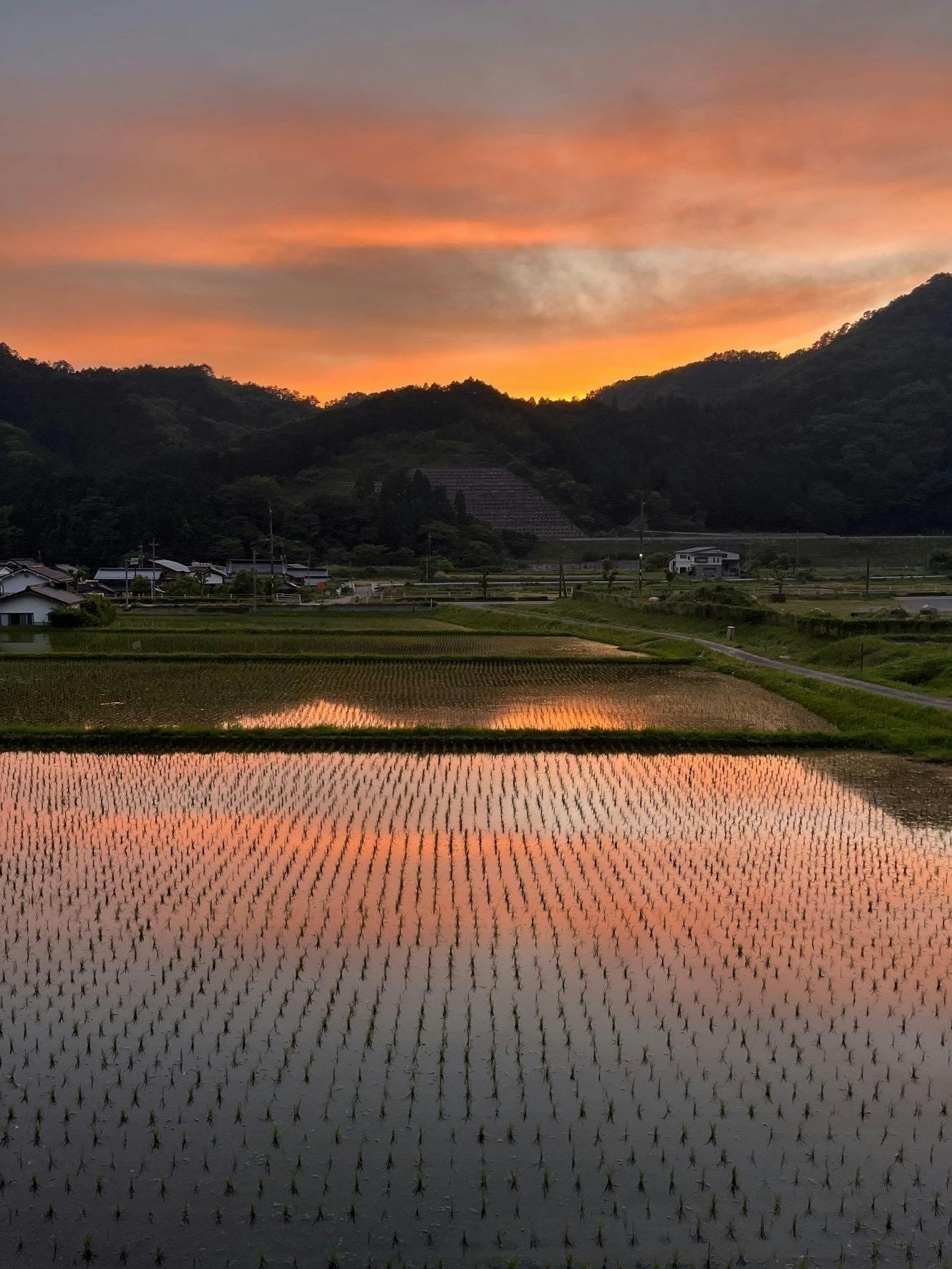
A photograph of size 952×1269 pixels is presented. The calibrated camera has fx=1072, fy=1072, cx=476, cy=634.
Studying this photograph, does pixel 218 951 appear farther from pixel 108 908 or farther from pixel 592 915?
pixel 592 915

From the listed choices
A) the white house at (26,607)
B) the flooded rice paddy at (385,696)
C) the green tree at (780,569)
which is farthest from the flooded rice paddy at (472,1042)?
the green tree at (780,569)

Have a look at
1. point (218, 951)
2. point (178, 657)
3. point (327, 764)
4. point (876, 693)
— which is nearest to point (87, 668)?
point (178, 657)

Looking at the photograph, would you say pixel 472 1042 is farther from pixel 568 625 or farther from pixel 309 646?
pixel 568 625

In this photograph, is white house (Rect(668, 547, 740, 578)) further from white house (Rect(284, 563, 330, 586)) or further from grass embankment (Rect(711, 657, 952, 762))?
grass embankment (Rect(711, 657, 952, 762))

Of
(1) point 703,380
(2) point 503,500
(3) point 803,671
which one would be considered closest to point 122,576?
(2) point 503,500

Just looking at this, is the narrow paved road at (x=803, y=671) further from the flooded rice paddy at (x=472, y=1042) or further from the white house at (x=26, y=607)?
the white house at (x=26, y=607)
